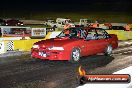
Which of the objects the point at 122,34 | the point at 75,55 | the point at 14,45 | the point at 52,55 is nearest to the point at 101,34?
the point at 75,55

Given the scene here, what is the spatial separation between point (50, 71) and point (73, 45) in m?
2.22

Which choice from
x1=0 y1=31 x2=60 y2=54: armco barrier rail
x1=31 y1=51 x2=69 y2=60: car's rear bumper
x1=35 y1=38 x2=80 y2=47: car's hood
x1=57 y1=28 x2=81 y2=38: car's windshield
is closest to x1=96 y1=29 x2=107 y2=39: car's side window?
x1=57 y1=28 x2=81 y2=38: car's windshield

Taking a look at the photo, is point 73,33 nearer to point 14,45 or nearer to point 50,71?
point 50,71

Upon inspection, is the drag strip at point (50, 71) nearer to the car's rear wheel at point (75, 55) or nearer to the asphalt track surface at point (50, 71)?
the asphalt track surface at point (50, 71)

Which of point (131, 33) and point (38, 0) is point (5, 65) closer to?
point (131, 33)

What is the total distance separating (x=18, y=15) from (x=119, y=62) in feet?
169

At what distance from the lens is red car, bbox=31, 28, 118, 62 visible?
12.5 m

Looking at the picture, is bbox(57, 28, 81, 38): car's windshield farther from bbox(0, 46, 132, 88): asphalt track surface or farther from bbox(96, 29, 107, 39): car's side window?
bbox(96, 29, 107, 39): car's side window

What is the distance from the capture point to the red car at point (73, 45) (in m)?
12.5

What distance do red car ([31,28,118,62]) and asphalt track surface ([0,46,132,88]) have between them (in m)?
0.35

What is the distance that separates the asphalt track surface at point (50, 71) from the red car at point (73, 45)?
35 cm

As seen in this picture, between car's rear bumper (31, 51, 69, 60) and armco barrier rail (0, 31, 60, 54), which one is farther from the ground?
armco barrier rail (0, 31, 60, 54)

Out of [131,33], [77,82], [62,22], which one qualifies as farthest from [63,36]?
[62,22]

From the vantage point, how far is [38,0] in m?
75.2
